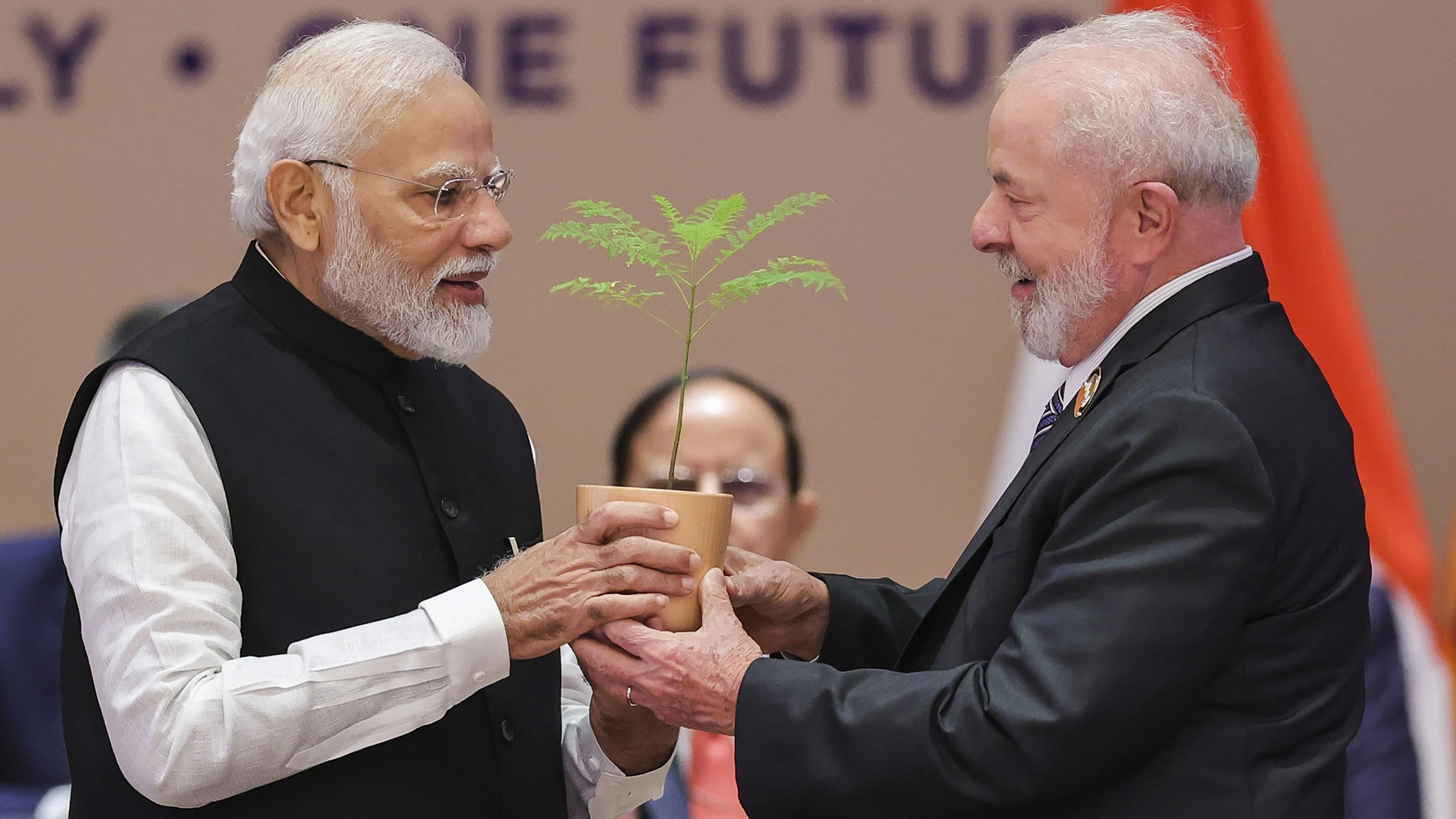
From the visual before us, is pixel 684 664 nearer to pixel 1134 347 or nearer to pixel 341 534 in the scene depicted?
pixel 341 534

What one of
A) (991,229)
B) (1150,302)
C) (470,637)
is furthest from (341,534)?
(1150,302)

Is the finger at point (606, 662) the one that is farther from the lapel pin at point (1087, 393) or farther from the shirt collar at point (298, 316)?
the lapel pin at point (1087, 393)

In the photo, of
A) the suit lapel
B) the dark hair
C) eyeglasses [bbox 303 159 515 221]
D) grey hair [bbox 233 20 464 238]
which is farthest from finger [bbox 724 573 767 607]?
the dark hair

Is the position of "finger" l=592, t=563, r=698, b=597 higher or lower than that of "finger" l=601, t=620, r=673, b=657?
higher

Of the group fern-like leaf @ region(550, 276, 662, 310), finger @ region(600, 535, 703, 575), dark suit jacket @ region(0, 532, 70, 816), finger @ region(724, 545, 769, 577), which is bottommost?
dark suit jacket @ region(0, 532, 70, 816)

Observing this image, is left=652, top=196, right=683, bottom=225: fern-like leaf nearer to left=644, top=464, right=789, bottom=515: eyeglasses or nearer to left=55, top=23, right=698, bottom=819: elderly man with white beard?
left=55, top=23, right=698, bottom=819: elderly man with white beard

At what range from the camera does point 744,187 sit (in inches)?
154

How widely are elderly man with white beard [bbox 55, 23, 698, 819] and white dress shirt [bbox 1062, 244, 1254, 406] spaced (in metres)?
0.56

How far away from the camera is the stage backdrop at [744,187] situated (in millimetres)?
3857

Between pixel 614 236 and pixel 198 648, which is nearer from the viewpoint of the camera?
pixel 198 648

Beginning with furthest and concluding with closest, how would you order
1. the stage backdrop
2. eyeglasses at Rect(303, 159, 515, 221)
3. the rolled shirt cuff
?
the stage backdrop → eyeglasses at Rect(303, 159, 515, 221) → the rolled shirt cuff

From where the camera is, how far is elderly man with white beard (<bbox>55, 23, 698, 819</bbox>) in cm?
162

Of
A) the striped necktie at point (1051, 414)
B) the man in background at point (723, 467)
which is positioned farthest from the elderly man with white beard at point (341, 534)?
the man in background at point (723, 467)

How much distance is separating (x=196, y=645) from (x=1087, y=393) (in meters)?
1.06
